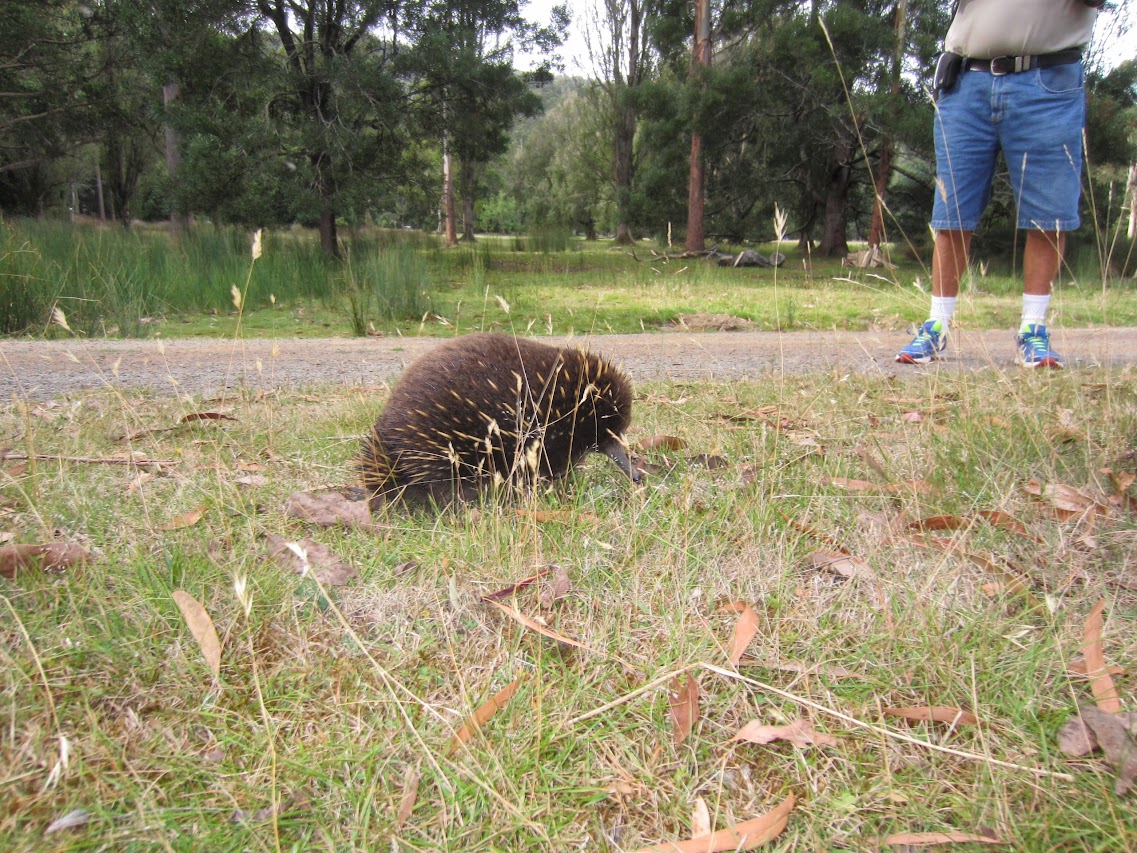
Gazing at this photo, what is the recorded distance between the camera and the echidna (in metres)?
2.27

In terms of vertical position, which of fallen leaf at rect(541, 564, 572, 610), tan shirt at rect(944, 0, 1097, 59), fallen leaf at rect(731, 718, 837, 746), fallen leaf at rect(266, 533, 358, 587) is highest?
tan shirt at rect(944, 0, 1097, 59)

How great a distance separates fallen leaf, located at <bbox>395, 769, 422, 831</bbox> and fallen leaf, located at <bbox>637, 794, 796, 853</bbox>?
0.35 metres

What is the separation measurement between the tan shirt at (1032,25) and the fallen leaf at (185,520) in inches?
176

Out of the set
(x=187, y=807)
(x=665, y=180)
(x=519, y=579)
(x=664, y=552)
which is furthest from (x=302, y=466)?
(x=665, y=180)

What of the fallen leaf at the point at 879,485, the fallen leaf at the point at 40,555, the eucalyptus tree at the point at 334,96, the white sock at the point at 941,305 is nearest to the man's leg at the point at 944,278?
the white sock at the point at 941,305

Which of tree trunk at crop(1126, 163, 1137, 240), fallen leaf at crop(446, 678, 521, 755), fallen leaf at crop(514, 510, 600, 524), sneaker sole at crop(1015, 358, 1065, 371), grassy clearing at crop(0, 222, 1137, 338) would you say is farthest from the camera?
grassy clearing at crop(0, 222, 1137, 338)

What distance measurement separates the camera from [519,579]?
1.64 m

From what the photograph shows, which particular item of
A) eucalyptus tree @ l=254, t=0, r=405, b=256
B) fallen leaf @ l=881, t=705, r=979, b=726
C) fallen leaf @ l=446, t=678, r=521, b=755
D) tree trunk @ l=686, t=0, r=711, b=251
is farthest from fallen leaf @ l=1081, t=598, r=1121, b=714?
tree trunk @ l=686, t=0, r=711, b=251

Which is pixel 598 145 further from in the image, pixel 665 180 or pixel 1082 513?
pixel 1082 513

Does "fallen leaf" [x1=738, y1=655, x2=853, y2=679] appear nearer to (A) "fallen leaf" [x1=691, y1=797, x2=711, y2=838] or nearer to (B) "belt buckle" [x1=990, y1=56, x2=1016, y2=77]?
(A) "fallen leaf" [x1=691, y1=797, x2=711, y2=838]

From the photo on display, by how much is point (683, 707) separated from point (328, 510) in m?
1.23

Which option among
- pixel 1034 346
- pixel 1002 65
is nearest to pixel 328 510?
pixel 1034 346

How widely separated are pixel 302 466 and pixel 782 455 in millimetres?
1700

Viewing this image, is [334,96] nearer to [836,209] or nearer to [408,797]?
[408,797]
